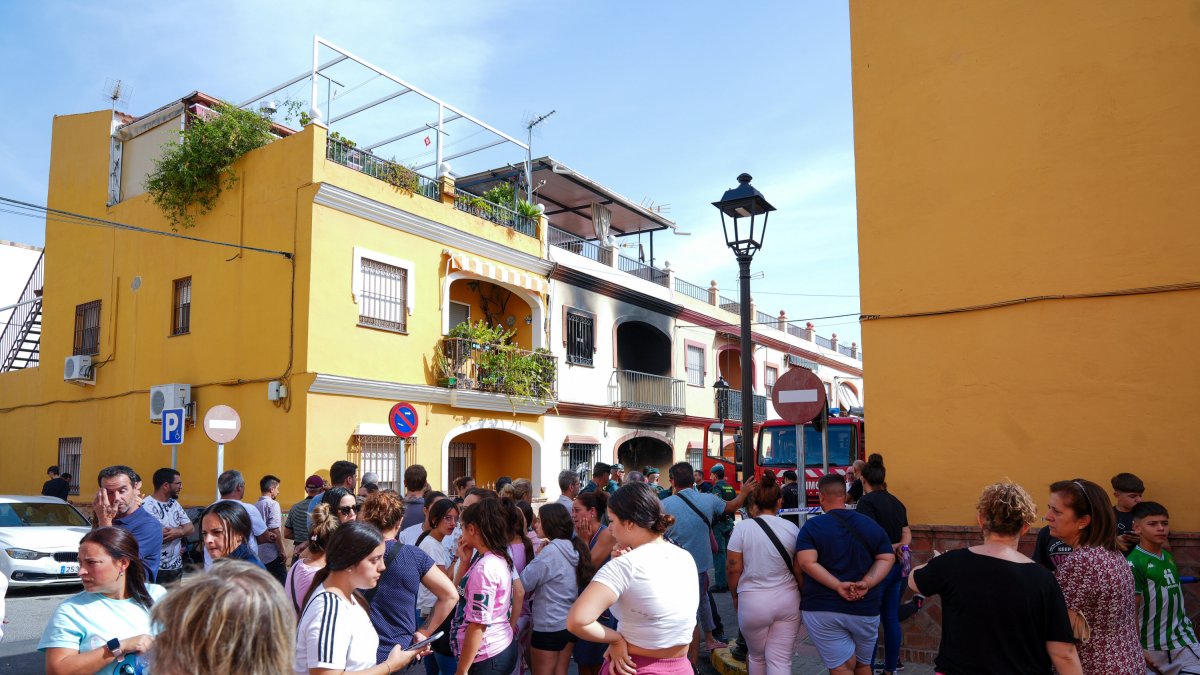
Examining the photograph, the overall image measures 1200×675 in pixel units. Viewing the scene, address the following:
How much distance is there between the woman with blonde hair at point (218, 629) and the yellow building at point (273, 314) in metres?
13.0

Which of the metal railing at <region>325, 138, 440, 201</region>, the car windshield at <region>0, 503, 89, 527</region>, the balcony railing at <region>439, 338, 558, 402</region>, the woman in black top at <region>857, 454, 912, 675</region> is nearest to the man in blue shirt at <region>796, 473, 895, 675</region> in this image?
the woman in black top at <region>857, 454, 912, 675</region>

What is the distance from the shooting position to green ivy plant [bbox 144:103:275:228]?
16.2 m

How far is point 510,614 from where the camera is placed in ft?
16.5

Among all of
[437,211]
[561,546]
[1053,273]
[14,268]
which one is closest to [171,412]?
[437,211]

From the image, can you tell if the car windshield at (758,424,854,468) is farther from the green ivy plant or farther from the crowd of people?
the green ivy plant

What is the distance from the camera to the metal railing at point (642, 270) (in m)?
23.8

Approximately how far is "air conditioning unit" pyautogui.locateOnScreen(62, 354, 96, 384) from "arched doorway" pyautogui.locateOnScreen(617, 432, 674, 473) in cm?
1310

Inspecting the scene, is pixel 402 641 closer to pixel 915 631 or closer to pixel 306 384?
pixel 915 631

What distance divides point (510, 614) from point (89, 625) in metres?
2.26

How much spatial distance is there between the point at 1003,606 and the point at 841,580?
1.75m

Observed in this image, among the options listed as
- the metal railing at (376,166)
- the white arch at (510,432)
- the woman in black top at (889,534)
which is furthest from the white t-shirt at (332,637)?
the white arch at (510,432)

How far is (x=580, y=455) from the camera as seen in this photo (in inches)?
827

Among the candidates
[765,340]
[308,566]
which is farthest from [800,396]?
[765,340]

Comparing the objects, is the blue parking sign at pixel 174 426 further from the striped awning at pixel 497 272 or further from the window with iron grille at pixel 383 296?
the striped awning at pixel 497 272
